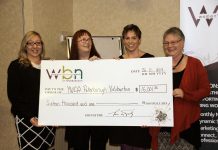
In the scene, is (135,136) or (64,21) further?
(64,21)

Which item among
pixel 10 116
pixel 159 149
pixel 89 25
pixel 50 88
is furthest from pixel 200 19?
pixel 10 116

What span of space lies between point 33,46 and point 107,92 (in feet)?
2.38

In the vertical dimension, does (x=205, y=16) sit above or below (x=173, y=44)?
above

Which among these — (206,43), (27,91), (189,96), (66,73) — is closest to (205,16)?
(206,43)

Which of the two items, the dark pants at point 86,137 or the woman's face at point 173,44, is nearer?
the woman's face at point 173,44

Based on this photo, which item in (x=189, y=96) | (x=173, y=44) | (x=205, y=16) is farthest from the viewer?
(x=205, y=16)

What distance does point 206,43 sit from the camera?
3213mm

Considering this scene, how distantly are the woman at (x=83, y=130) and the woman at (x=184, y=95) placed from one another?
0.56 m

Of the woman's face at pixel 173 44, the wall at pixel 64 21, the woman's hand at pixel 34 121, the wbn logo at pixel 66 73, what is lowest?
the woman's hand at pixel 34 121

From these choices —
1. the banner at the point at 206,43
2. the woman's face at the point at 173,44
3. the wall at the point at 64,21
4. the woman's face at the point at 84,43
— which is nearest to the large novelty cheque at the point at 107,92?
the woman's face at the point at 173,44

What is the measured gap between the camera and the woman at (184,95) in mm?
2207

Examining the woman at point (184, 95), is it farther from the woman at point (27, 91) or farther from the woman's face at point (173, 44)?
the woman at point (27, 91)

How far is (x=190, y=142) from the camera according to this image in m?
2.28

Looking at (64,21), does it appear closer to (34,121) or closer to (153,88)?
(34,121)
